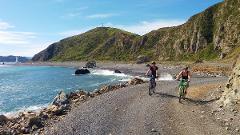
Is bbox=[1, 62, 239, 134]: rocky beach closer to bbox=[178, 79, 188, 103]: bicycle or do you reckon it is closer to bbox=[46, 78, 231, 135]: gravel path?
bbox=[46, 78, 231, 135]: gravel path

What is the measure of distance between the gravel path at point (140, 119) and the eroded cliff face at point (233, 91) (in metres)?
1.73

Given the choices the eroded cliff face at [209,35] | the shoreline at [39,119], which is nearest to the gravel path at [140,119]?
the shoreline at [39,119]

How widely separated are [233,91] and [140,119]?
6709 mm

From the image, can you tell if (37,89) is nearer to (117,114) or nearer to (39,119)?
(39,119)

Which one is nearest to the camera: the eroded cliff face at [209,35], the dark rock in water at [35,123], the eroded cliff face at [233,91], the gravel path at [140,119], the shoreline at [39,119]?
the gravel path at [140,119]

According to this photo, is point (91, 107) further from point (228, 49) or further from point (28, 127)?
point (228, 49)

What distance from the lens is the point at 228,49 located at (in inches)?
5172

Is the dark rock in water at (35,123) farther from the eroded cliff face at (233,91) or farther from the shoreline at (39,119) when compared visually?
the eroded cliff face at (233,91)

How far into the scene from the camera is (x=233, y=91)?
25688 millimetres

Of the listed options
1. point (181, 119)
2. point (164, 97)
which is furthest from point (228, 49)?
point (181, 119)

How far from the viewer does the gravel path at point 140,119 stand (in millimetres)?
21281

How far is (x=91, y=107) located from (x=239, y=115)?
11.8 metres

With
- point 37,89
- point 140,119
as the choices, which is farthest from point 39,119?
point 37,89

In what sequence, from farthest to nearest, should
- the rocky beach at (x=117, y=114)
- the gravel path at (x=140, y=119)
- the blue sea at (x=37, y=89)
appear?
the blue sea at (x=37, y=89), the rocky beach at (x=117, y=114), the gravel path at (x=140, y=119)
